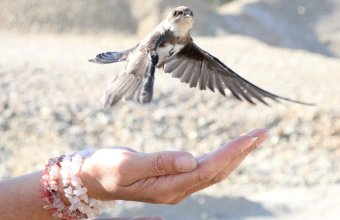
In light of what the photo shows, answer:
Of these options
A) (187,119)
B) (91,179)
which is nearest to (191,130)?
(187,119)

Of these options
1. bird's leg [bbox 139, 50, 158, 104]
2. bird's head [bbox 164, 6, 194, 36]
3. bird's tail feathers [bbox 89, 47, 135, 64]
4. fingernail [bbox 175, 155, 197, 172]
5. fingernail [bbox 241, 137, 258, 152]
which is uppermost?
bird's head [bbox 164, 6, 194, 36]

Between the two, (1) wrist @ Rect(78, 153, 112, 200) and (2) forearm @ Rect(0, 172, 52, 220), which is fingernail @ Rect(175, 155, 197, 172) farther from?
(2) forearm @ Rect(0, 172, 52, 220)

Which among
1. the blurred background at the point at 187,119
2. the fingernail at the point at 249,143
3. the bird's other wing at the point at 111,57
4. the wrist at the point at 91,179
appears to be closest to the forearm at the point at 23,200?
the wrist at the point at 91,179

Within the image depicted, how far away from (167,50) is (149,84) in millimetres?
304

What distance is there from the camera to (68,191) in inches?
73.5

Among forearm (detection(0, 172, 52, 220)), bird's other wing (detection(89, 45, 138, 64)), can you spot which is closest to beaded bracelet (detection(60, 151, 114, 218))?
forearm (detection(0, 172, 52, 220))

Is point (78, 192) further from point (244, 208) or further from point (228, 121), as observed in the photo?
point (228, 121)

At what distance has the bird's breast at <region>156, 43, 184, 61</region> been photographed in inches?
70.8

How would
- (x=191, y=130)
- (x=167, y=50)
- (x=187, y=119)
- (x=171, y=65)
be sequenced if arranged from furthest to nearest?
(x=187, y=119)
(x=191, y=130)
(x=171, y=65)
(x=167, y=50)

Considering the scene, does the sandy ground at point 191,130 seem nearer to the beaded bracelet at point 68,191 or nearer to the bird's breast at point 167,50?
the beaded bracelet at point 68,191

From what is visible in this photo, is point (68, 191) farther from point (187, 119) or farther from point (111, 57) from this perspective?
point (187, 119)

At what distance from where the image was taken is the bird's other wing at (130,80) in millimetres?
1618

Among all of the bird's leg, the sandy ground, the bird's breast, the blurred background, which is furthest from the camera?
the blurred background

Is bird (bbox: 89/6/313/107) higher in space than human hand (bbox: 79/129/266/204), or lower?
higher
